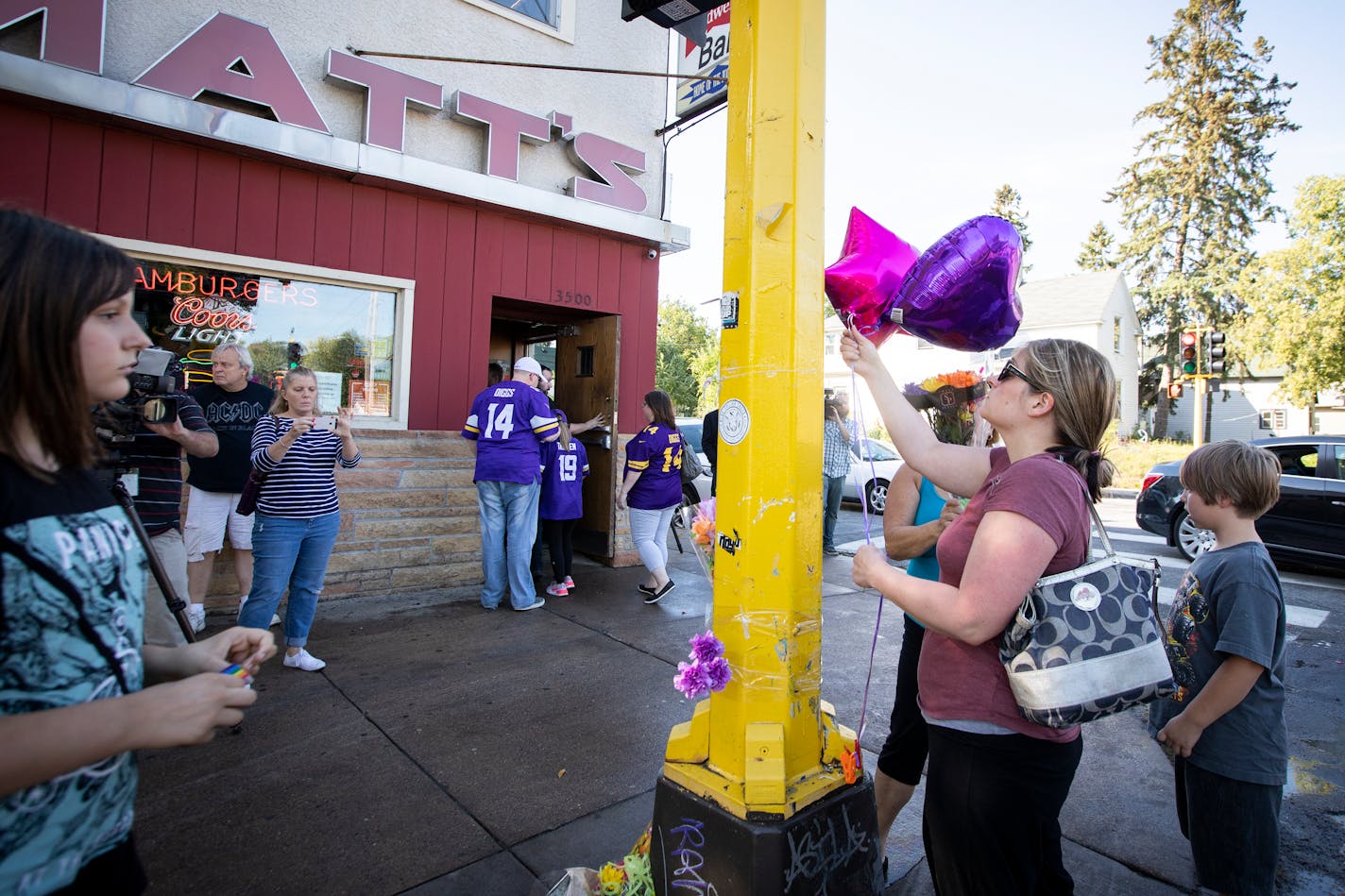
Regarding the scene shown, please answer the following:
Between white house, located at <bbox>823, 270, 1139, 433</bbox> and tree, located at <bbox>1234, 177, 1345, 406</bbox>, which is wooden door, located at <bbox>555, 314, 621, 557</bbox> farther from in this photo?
tree, located at <bbox>1234, 177, 1345, 406</bbox>

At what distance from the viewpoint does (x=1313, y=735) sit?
12.7ft

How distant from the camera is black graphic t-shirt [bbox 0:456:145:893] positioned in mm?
967

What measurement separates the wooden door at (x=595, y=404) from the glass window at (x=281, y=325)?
1.96 metres

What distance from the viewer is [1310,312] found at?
21.1 metres

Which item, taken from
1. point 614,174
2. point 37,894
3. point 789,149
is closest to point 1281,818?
point 789,149

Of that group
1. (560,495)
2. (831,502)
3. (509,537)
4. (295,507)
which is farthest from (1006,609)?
(831,502)

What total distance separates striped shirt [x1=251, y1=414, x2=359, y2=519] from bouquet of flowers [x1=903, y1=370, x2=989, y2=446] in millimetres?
3300

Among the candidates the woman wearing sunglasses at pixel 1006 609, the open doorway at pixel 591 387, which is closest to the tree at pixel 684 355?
the open doorway at pixel 591 387

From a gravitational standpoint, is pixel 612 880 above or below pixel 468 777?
above

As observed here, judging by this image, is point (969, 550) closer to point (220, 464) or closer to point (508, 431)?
point (508, 431)

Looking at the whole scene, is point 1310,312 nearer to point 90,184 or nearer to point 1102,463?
point 1102,463

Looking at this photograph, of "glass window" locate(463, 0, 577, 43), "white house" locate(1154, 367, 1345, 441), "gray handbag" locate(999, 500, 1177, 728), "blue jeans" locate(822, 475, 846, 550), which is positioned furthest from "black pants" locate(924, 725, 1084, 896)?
"white house" locate(1154, 367, 1345, 441)

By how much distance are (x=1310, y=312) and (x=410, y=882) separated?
28.3m

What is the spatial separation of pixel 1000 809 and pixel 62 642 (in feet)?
5.90
